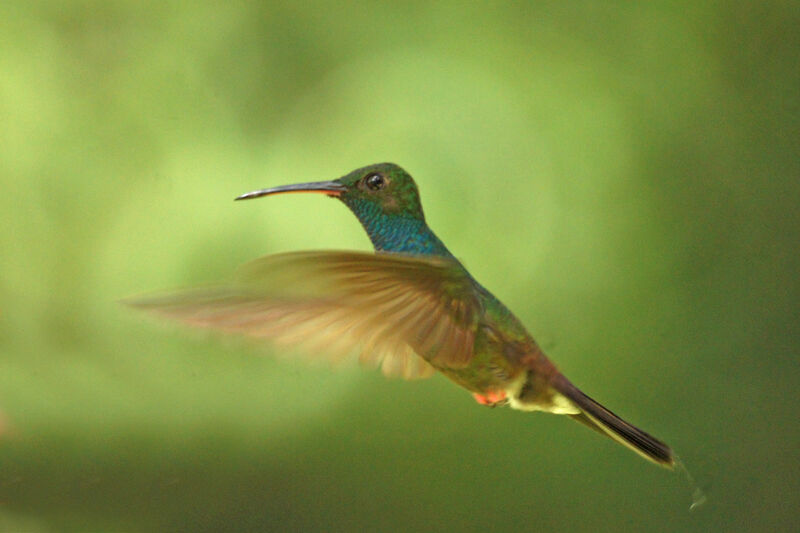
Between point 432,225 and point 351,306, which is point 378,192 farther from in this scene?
point 432,225

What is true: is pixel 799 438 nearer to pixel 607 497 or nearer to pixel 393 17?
pixel 607 497

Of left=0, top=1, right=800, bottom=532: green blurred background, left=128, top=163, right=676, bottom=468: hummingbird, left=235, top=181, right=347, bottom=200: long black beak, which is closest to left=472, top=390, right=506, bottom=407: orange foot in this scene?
left=128, top=163, right=676, bottom=468: hummingbird

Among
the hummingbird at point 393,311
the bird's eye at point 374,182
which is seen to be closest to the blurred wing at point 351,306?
the hummingbird at point 393,311

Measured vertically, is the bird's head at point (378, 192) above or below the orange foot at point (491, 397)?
above

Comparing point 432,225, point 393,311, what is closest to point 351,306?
point 393,311

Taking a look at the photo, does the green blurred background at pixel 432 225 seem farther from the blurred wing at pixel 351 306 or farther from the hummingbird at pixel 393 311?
the blurred wing at pixel 351 306

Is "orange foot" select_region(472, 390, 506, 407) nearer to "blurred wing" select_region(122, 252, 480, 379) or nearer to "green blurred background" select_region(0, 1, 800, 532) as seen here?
"blurred wing" select_region(122, 252, 480, 379)

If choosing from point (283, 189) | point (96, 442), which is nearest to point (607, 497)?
point (96, 442)
